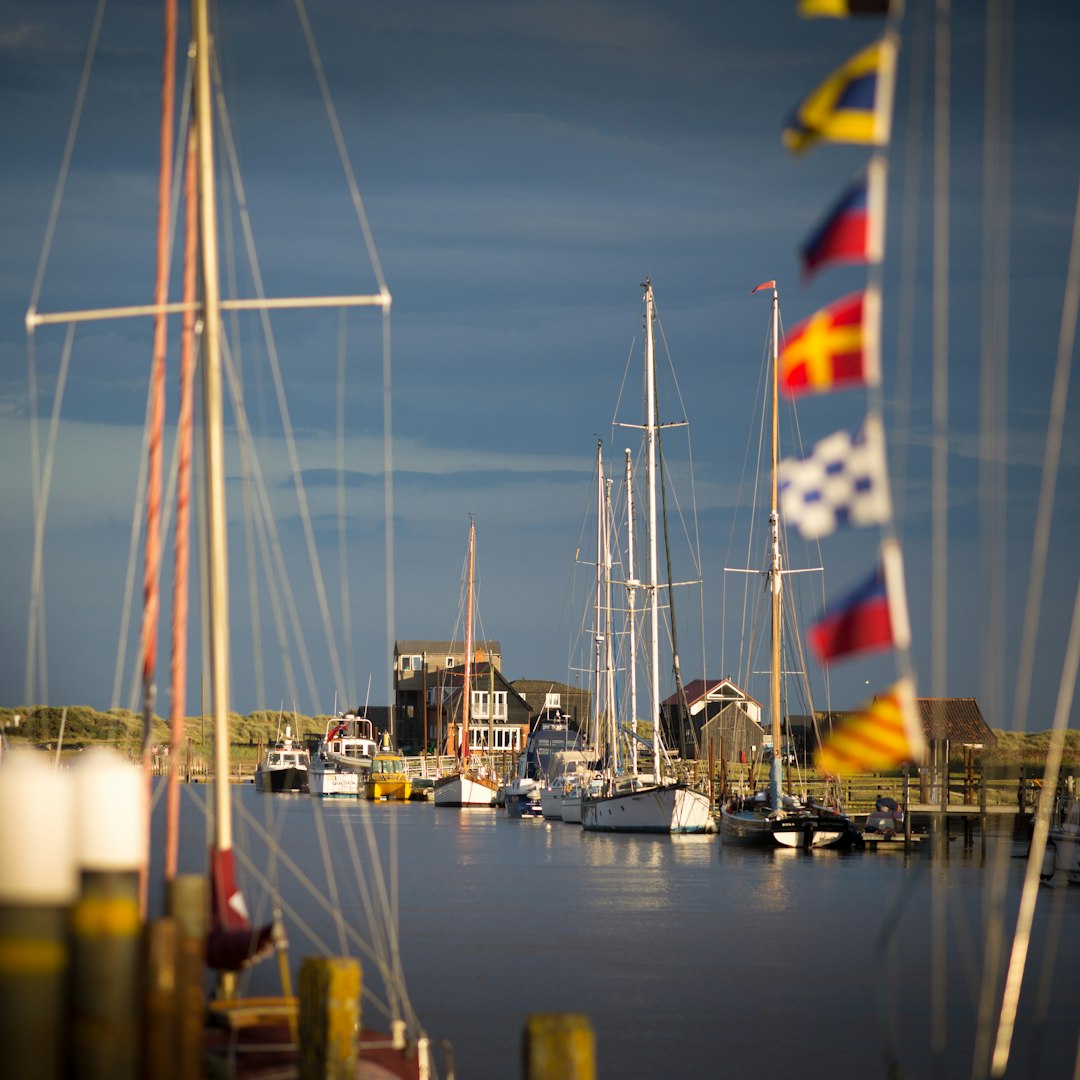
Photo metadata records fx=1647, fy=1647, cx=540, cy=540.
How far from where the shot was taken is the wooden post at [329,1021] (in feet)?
45.6

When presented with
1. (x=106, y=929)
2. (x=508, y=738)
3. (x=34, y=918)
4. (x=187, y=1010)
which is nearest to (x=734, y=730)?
(x=508, y=738)

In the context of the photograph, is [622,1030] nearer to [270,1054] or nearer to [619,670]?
[270,1054]

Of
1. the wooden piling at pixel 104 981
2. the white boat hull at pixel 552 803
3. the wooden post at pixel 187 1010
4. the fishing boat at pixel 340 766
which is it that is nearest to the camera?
the wooden piling at pixel 104 981

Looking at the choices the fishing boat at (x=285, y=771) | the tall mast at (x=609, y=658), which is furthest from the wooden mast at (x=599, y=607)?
the fishing boat at (x=285, y=771)

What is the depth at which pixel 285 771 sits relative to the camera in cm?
13462

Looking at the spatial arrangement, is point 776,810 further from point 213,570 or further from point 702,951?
point 213,570

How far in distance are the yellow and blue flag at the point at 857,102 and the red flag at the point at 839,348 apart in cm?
112

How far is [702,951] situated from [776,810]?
28296 mm

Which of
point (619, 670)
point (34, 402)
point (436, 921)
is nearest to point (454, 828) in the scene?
point (619, 670)

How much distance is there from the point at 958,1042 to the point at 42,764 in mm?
21515

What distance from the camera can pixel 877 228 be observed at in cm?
1063

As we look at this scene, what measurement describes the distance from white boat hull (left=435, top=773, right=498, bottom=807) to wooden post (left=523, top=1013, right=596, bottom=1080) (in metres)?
103

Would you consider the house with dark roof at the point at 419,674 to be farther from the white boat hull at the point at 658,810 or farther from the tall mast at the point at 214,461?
the tall mast at the point at 214,461

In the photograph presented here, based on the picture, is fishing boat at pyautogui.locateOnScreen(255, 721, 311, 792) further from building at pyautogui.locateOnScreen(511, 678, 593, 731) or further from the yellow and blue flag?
the yellow and blue flag
